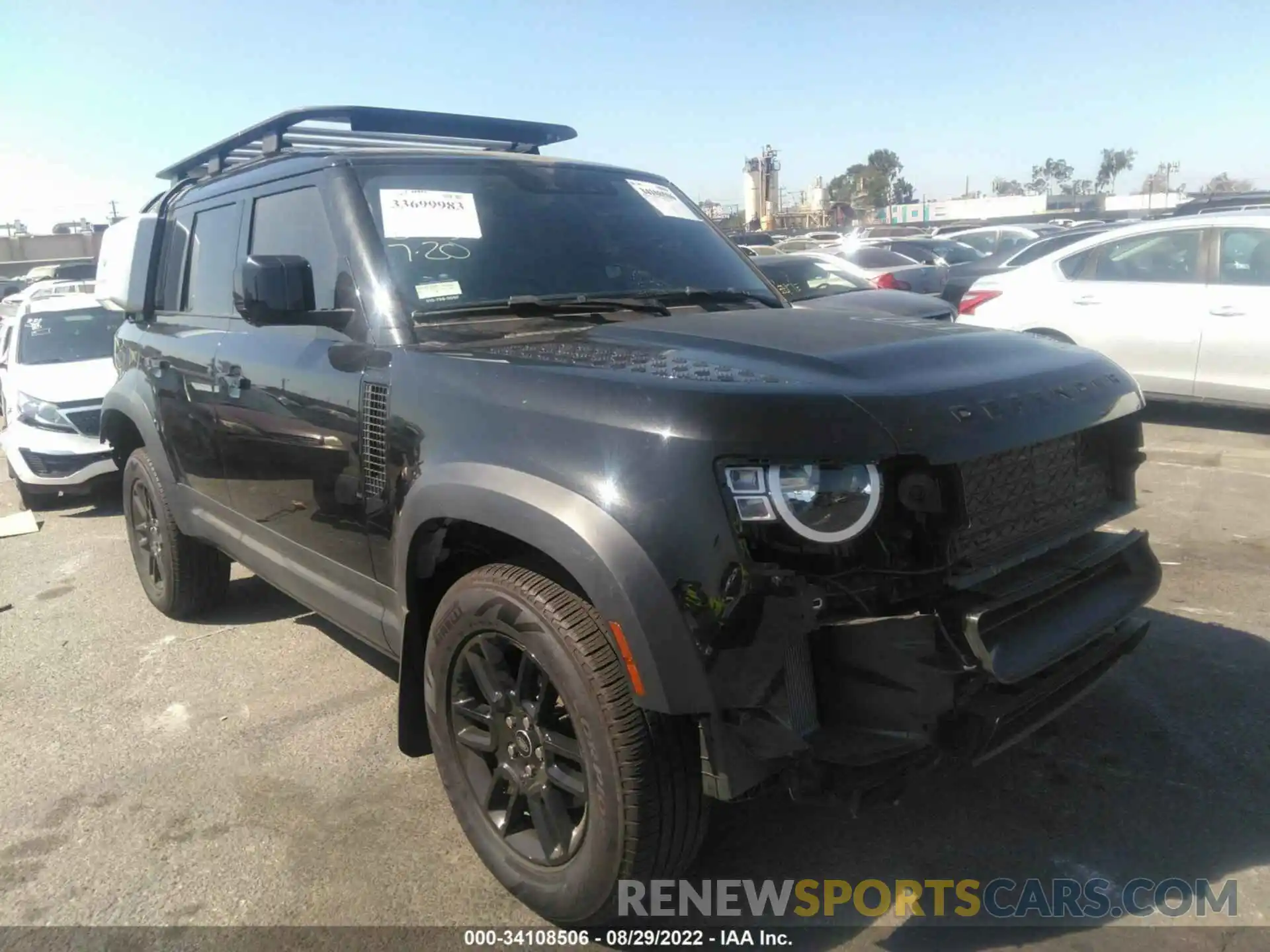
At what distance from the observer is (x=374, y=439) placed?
9.23ft

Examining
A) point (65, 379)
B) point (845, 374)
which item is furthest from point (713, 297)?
point (65, 379)

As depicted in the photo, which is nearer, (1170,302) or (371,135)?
(371,135)

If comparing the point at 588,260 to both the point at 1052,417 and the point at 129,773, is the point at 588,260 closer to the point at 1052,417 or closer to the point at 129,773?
the point at 1052,417

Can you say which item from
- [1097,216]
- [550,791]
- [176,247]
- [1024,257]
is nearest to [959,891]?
[550,791]

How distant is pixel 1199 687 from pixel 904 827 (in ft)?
4.80

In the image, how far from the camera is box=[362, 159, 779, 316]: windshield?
3.07 metres

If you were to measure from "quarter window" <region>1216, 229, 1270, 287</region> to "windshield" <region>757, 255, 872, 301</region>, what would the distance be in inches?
139

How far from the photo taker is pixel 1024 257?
39.6ft

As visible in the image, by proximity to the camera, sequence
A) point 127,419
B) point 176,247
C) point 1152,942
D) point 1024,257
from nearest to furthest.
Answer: point 1152,942, point 176,247, point 127,419, point 1024,257

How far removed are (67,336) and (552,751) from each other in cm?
805

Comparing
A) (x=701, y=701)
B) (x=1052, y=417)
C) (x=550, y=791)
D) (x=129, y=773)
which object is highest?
(x=1052, y=417)

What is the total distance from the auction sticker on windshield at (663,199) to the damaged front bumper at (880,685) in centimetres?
209

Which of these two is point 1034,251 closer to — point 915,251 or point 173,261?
point 915,251

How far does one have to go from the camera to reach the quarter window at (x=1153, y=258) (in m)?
7.67
